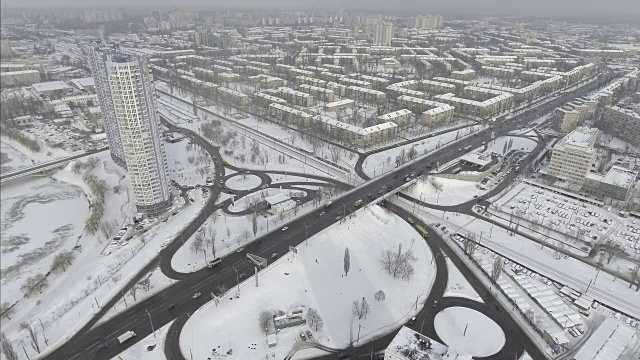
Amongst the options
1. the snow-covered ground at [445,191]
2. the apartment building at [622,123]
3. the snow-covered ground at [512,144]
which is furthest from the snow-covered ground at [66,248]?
A: the apartment building at [622,123]

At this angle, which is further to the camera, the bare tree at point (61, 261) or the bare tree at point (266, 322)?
the bare tree at point (61, 261)

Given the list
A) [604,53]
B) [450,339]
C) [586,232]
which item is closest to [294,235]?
[450,339]

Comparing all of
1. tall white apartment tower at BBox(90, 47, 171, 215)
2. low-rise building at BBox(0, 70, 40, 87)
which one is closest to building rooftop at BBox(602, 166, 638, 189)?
tall white apartment tower at BBox(90, 47, 171, 215)

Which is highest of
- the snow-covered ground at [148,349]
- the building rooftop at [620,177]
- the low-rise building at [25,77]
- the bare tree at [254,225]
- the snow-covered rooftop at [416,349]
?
the low-rise building at [25,77]

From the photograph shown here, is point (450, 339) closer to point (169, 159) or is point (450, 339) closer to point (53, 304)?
point (53, 304)

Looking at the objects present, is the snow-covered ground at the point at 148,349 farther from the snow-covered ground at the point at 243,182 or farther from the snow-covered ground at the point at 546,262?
the snow-covered ground at the point at 546,262
